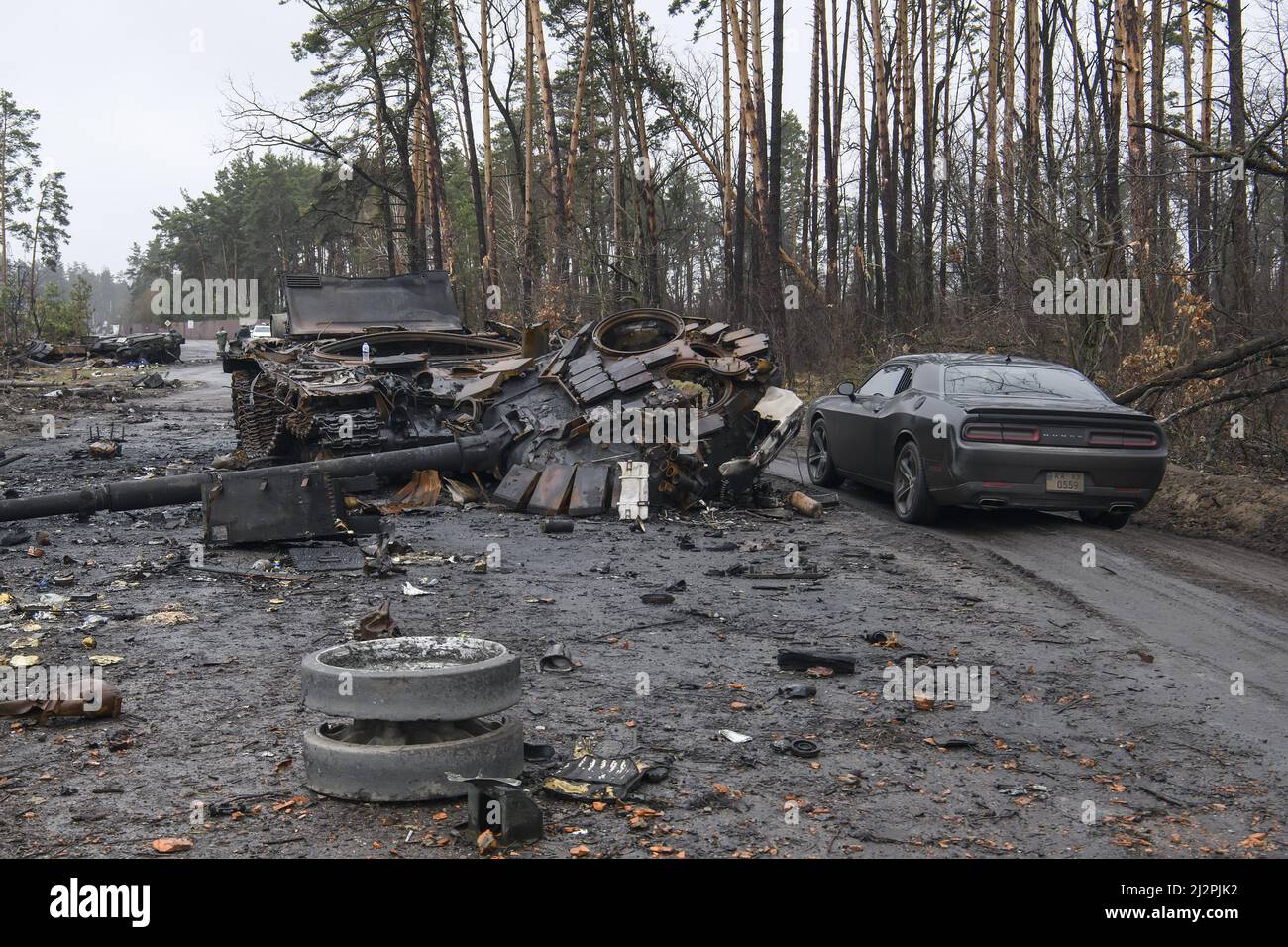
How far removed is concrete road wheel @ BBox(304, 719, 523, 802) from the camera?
13.2 ft

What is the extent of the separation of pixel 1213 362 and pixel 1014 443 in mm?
2988

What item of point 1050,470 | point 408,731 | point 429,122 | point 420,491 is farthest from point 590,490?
point 429,122

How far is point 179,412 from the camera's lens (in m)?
24.3

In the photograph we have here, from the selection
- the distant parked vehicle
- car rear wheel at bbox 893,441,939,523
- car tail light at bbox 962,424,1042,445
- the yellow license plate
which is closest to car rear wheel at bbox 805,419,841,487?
the distant parked vehicle

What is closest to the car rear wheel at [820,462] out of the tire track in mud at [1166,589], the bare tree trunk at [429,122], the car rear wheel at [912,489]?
the tire track in mud at [1166,589]

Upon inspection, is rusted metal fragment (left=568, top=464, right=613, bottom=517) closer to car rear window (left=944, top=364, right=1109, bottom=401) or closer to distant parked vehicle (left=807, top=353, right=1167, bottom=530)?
distant parked vehicle (left=807, top=353, right=1167, bottom=530)

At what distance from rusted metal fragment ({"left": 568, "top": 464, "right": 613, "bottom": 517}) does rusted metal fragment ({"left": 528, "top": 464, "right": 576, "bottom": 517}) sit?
2.8 inches

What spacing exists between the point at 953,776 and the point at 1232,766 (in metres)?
1.17

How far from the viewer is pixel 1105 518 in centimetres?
1042

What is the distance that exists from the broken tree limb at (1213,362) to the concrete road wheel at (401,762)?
8.42 m

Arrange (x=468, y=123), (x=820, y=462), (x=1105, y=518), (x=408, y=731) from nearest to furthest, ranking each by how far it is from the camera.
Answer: (x=408, y=731)
(x=1105, y=518)
(x=820, y=462)
(x=468, y=123)

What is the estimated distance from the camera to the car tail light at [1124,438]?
956 cm

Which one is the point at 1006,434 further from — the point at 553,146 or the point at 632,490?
the point at 553,146
